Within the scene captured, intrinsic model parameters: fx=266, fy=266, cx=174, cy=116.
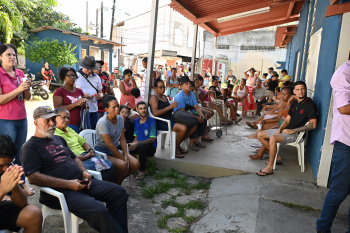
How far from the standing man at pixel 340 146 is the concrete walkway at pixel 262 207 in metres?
0.45

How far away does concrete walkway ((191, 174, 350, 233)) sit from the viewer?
278cm

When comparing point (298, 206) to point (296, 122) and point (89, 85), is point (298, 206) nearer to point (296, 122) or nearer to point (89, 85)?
point (296, 122)

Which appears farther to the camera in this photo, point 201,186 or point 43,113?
point 201,186

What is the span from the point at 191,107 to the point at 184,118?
1.98 ft

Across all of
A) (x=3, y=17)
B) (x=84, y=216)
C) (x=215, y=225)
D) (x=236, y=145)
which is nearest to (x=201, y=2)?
(x=236, y=145)

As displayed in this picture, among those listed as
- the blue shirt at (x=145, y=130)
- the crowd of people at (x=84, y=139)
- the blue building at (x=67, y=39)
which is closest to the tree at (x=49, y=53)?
the blue building at (x=67, y=39)

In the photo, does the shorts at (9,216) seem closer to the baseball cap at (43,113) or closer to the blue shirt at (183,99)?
the baseball cap at (43,113)

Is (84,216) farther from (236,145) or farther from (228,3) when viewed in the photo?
(228,3)

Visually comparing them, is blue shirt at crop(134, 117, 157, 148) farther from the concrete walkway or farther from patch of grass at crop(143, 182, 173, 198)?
the concrete walkway

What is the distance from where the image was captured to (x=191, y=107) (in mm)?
5207

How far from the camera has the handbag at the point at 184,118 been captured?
4664 mm

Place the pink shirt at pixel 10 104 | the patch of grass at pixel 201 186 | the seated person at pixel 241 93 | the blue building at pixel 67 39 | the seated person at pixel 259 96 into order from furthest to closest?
the blue building at pixel 67 39 < the seated person at pixel 259 96 < the seated person at pixel 241 93 < the patch of grass at pixel 201 186 < the pink shirt at pixel 10 104

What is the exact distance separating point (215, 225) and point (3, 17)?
9.96 m

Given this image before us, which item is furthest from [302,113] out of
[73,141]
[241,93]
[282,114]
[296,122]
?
[241,93]
